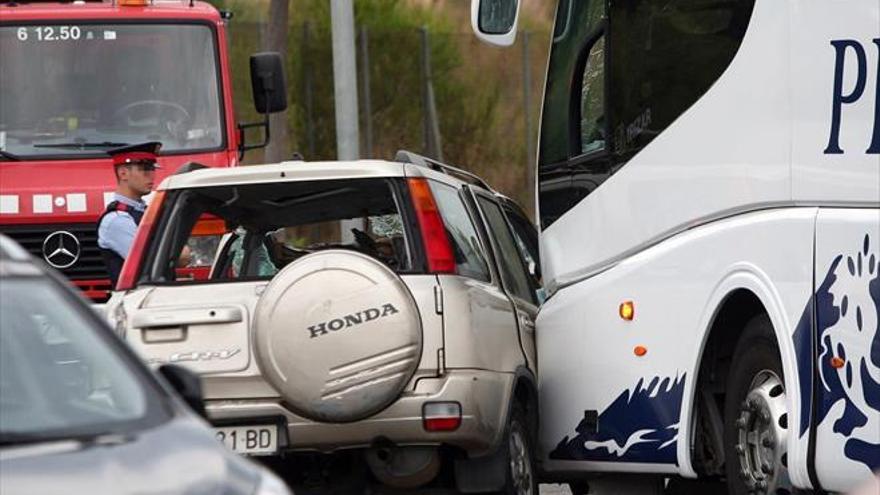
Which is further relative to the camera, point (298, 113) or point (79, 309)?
point (298, 113)

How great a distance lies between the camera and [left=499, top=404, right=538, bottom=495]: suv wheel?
10484 millimetres

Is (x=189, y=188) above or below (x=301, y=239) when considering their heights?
above

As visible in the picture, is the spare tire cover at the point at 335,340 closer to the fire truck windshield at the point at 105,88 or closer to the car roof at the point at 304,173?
the car roof at the point at 304,173

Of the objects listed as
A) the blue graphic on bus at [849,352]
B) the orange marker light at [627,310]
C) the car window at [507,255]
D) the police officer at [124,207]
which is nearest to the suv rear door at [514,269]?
the car window at [507,255]

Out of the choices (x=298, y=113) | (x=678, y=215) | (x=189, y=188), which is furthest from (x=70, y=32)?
(x=298, y=113)

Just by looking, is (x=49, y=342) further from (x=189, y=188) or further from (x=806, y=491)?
(x=189, y=188)

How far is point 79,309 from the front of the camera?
6629 millimetres

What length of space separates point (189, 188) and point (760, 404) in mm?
2951

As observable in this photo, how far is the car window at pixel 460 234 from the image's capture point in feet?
34.4

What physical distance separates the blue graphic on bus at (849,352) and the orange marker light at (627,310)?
2.06 metres

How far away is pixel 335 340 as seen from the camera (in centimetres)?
960

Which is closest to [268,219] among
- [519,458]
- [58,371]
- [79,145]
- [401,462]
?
[519,458]

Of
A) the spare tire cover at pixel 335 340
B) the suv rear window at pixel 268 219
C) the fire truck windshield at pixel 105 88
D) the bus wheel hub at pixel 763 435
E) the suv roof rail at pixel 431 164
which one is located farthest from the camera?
the fire truck windshield at pixel 105 88

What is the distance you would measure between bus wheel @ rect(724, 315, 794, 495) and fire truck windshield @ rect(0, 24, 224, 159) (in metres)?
7.78
